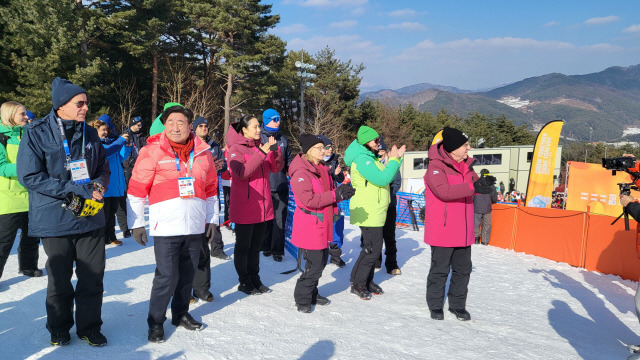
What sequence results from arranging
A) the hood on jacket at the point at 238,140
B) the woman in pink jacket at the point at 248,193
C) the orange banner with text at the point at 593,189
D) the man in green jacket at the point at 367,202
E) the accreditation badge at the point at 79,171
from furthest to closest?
1. the orange banner with text at the point at 593,189
2. the man in green jacket at the point at 367,202
3. the hood on jacket at the point at 238,140
4. the woman in pink jacket at the point at 248,193
5. the accreditation badge at the point at 79,171

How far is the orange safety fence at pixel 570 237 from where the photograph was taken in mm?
7113

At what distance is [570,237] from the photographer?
26.5ft

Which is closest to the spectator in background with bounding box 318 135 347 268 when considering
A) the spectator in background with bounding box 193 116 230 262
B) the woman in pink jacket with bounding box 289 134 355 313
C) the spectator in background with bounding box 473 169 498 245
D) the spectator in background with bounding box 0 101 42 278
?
the woman in pink jacket with bounding box 289 134 355 313

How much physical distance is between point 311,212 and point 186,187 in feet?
4.80

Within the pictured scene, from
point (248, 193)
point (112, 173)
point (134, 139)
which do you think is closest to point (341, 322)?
point (248, 193)

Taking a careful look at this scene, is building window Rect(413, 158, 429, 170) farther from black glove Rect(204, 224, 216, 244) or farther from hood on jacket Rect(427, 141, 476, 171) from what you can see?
black glove Rect(204, 224, 216, 244)

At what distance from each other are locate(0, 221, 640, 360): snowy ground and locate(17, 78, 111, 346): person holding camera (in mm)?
257

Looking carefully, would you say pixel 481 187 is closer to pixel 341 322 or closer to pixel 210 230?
pixel 341 322

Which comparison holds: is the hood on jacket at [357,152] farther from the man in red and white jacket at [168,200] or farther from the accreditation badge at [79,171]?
the accreditation badge at [79,171]

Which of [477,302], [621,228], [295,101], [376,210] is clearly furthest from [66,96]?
[295,101]

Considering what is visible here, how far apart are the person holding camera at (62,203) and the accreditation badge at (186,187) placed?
0.62 meters

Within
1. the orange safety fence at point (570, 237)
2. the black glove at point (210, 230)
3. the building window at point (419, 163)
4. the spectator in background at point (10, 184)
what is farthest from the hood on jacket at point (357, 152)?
the building window at point (419, 163)

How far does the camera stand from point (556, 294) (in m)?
5.89

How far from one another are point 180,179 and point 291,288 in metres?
2.49
